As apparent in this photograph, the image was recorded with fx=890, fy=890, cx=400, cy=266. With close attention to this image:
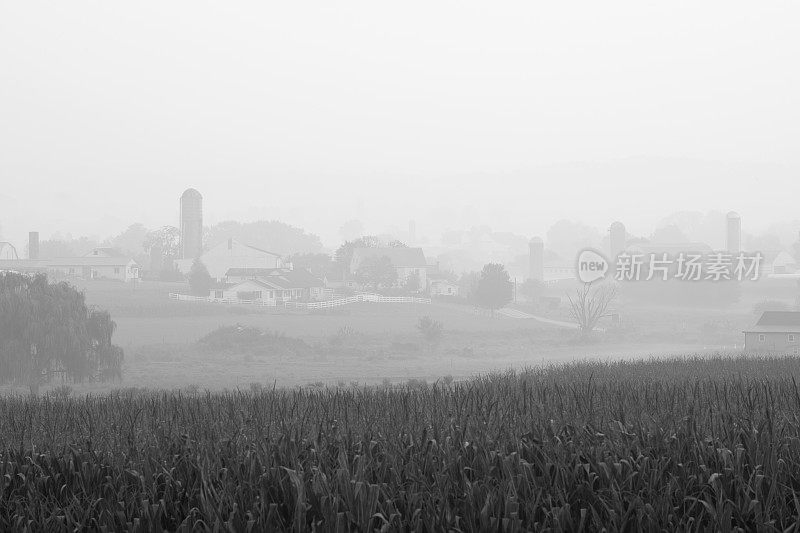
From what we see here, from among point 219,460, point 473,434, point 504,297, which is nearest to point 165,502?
point 219,460

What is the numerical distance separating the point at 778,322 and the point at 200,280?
72.0m

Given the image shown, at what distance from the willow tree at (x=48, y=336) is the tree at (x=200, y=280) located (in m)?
56.3

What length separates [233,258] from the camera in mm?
127688

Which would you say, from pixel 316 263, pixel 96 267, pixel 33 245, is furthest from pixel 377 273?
pixel 33 245

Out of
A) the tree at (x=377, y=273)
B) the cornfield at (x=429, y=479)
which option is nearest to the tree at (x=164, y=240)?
the tree at (x=377, y=273)

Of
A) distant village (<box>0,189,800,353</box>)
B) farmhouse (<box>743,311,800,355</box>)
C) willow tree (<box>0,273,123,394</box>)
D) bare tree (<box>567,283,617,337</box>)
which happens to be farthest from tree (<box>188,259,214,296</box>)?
farmhouse (<box>743,311,800,355</box>)

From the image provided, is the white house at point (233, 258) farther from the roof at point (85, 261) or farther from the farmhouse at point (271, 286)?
the roof at point (85, 261)

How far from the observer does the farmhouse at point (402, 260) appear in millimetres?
130125

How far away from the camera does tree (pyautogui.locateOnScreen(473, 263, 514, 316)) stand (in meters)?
107

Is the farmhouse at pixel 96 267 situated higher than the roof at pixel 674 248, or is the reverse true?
the roof at pixel 674 248

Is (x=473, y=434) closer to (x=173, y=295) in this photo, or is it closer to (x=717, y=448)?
(x=717, y=448)

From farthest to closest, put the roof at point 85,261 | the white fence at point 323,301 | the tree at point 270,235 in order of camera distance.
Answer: the tree at point 270,235 < the roof at point 85,261 < the white fence at point 323,301

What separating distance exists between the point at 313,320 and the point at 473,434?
338 feet

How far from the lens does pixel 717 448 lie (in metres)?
6.27
